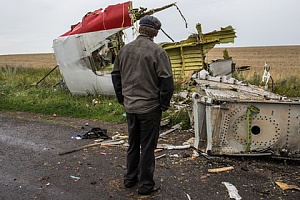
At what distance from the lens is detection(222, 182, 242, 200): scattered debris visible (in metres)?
3.73

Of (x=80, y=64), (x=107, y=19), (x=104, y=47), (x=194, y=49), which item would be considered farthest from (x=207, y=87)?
(x=80, y=64)

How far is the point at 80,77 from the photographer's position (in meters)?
10.7

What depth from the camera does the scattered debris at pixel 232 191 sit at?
373 centimetres

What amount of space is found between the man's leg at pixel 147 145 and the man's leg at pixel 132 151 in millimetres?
145

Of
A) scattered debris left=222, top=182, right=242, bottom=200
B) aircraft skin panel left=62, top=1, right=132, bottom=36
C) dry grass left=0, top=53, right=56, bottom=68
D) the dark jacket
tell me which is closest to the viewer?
the dark jacket

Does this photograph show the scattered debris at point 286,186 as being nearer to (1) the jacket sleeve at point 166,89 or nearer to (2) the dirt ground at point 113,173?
(2) the dirt ground at point 113,173

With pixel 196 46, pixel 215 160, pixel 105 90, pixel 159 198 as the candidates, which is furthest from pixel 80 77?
pixel 159 198

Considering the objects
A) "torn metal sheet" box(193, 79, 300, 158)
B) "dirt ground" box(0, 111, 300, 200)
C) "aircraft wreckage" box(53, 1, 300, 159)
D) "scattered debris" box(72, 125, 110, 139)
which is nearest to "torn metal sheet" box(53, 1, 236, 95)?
"aircraft wreckage" box(53, 1, 300, 159)

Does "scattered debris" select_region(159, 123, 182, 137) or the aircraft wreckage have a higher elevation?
the aircraft wreckage

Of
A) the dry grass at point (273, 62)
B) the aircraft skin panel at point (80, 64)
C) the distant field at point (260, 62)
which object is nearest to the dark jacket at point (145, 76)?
the aircraft skin panel at point (80, 64)

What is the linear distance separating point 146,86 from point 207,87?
A: 268 cm

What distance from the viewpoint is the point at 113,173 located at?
4.55 metres

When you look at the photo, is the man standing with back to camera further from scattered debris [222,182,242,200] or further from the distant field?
the distant field

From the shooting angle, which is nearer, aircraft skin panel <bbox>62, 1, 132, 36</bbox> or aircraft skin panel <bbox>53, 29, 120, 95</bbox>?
aircraft skin panel <bbox>62, 1, 132, 36</bbox>
